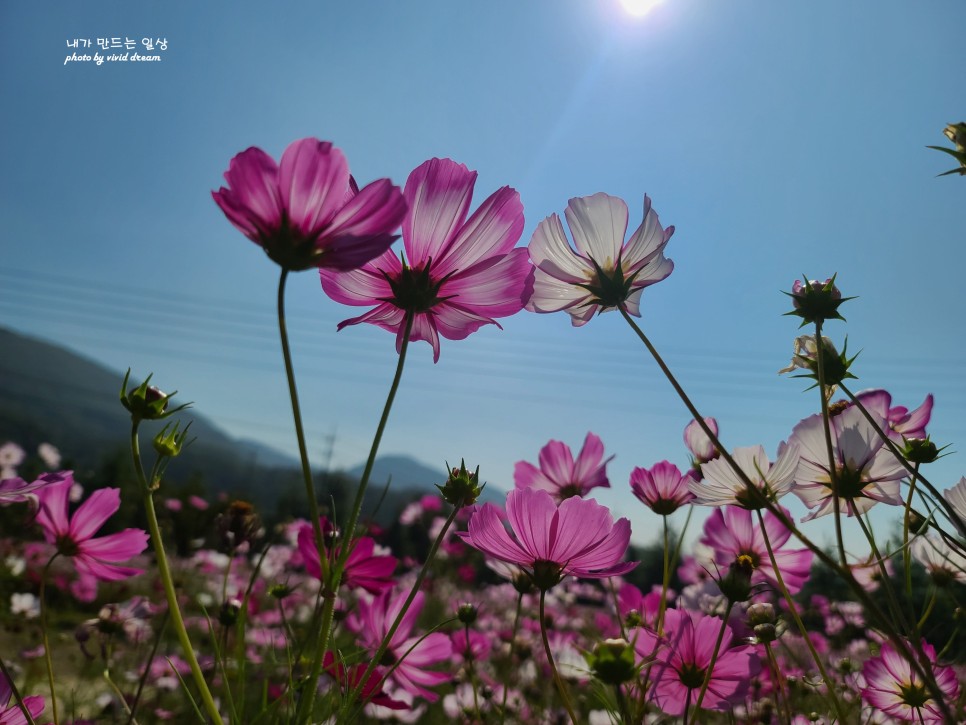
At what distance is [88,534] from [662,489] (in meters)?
0.68

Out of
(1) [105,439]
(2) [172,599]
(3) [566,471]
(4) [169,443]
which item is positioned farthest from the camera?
(1) [105,439]

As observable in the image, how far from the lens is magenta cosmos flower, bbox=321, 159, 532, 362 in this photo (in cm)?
47

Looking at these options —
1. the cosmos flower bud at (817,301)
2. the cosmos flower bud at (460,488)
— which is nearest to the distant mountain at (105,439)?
the cosmos flower bud at (460,488)

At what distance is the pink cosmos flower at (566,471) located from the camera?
89 centimetres

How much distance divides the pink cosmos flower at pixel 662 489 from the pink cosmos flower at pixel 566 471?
145 millimetres

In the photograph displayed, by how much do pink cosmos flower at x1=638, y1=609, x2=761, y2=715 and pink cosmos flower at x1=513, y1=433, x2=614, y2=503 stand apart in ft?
0.98

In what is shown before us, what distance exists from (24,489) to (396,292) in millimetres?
345

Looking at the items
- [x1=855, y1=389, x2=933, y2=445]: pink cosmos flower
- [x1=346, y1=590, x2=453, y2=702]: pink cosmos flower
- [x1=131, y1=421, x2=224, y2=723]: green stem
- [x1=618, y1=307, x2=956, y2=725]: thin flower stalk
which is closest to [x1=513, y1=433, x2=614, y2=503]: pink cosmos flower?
[x1=346, y1=590, x2=453, y2=702]: pink cosmos flower

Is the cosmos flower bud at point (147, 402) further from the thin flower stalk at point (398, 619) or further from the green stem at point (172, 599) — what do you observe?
the thin flower stalk at point (398, 619)

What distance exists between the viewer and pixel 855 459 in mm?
536

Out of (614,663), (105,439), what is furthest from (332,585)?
(105,439)

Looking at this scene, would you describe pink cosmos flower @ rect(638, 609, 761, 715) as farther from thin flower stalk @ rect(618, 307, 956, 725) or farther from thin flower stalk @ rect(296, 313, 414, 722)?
thin flower stalk @ rect(296, 313, 414, 722)

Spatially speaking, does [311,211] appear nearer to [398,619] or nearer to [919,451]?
[398,619]

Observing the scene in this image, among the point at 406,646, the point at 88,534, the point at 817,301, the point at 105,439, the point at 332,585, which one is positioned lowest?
the point at 105,439
